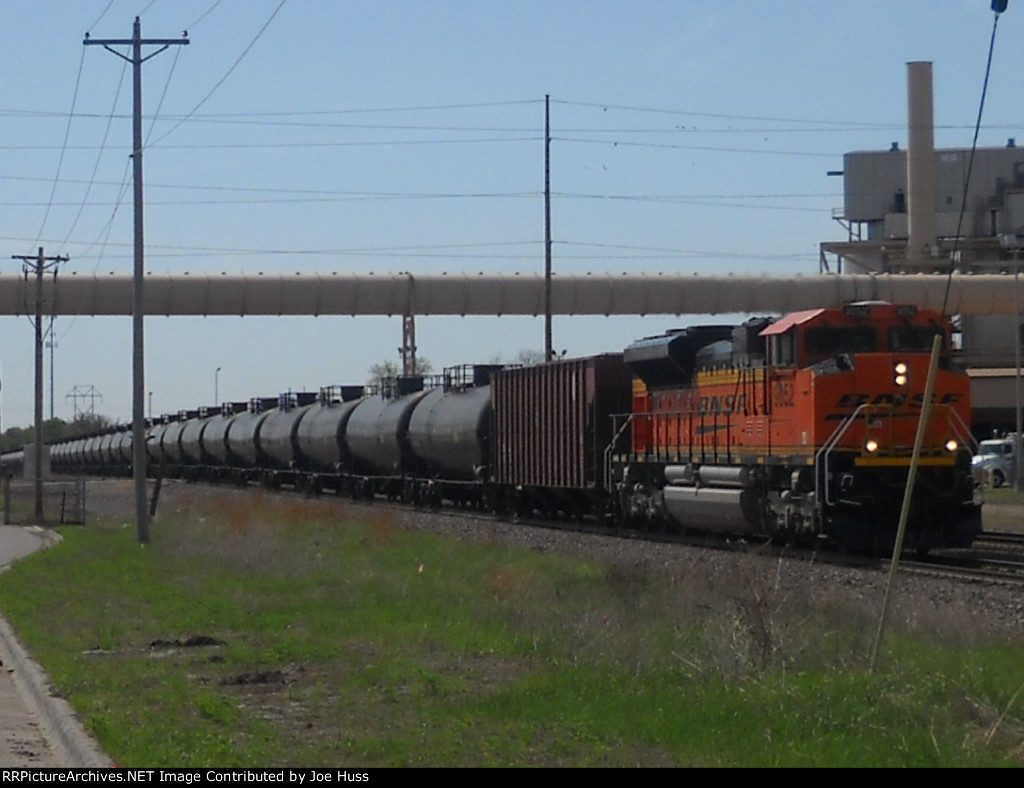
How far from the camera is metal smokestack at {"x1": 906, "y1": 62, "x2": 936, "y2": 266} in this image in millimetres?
68750

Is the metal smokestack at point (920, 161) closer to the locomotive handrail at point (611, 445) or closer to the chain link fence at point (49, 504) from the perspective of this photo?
the chain link fence at point (49, 504)

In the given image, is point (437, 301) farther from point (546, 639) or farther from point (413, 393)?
point (546, 639)

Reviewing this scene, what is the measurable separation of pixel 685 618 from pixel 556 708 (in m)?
3.73

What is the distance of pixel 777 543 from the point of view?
76.6ft

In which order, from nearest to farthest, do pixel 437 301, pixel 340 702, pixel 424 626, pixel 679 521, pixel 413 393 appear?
pixel 340 702 → pixel 424 626 → pixel 679 521 → pixel 413 393 → pixel 437 301

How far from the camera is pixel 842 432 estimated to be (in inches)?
798

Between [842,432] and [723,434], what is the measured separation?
3.35 metres

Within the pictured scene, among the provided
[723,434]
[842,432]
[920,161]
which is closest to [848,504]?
[842,432]

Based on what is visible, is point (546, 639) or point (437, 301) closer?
point (546, 639)

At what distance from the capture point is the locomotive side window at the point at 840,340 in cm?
2089

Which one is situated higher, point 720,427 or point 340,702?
point 720,427

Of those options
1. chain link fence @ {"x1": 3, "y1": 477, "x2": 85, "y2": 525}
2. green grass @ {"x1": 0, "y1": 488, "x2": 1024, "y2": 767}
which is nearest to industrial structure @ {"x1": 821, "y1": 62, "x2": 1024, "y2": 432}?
chain link fence @ {"x1": 3, "y1": 477, "x2": 85, "y2": 525}
